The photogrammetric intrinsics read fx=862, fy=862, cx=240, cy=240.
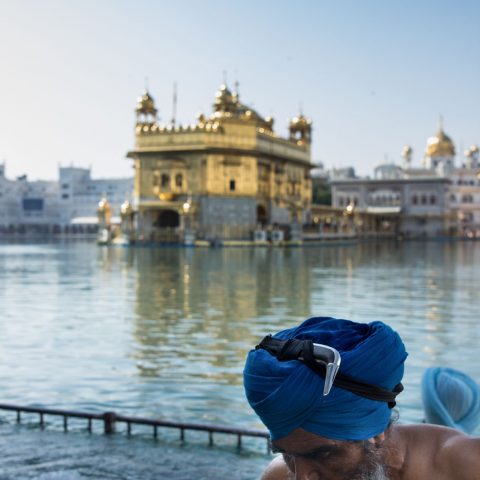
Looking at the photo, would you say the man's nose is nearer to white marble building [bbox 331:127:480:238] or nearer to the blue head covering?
the blue head covering

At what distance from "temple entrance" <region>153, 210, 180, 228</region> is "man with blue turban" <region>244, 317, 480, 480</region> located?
51.4m

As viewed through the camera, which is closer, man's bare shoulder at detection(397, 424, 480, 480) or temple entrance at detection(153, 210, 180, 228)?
man's bare shoulder at detection(397, 424, 480, 480)

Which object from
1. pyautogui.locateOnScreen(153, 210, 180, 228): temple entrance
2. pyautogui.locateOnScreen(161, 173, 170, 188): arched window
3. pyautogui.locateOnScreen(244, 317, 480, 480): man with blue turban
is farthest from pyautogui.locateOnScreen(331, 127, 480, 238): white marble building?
pyautogui.locateOnScreen(244, 317, 480, 480): man with blue turban

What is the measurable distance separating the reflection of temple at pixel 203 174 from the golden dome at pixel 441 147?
3915 cm

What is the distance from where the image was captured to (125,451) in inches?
232

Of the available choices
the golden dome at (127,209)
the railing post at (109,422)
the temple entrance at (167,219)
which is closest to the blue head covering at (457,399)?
the railing post at (109,422)

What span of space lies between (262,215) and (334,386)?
53657 mm

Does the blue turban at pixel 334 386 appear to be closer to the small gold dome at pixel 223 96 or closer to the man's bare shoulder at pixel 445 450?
the man's bare shoulder at pixel 445 450

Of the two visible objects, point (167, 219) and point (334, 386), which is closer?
point (334, 386)

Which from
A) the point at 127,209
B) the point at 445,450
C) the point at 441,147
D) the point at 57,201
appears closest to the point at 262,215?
the point at 127,209

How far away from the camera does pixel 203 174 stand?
5056 cm

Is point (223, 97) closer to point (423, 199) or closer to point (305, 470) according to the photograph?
point (423, 199)

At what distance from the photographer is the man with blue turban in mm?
1704

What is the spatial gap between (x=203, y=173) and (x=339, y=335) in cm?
4900
